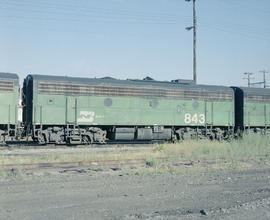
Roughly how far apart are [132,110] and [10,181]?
37.3ft

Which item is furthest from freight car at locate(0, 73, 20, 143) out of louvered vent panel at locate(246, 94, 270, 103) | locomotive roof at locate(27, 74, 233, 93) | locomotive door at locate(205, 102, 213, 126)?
louvered vent panel at locate(246, 94, 270, 103)

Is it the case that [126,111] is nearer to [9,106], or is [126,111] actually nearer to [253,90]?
[9,106]

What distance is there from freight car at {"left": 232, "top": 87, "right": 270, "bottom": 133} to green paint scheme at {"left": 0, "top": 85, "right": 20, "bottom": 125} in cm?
1361

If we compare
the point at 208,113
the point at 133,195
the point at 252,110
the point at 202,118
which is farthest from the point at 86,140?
the point at 133,195

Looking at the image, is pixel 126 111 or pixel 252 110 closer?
pixel 126 111

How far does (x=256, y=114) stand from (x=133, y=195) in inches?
691

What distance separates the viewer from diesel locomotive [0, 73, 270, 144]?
17906 mm

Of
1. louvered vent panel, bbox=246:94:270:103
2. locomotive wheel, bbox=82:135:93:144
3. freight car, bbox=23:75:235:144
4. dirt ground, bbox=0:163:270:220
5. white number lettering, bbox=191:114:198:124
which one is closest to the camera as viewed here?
dirt ground, bbox=0:163:270:220

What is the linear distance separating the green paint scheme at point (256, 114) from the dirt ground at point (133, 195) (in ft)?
40.3

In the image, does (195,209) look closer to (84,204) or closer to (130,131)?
(84,204)

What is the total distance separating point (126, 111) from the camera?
64.7 feet

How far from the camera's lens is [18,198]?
7195 mm

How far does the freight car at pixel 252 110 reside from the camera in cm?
2284

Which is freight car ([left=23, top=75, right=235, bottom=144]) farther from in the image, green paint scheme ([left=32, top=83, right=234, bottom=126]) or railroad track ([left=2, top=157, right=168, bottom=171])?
railroad track ([left=2, top=157, right=168, bottom=171])
